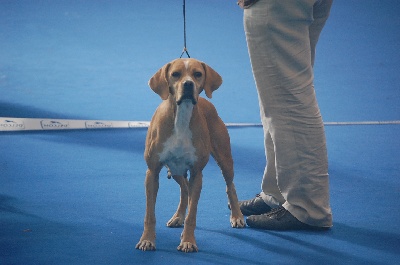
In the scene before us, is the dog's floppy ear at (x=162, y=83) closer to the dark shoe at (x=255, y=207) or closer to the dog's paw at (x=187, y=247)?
the dog's paw at (x=187, y=247)

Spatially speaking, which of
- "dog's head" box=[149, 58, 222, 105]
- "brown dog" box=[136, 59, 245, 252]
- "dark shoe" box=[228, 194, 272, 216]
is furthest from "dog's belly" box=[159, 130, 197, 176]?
"dark shoe" box=[228, 194, 272, 216]

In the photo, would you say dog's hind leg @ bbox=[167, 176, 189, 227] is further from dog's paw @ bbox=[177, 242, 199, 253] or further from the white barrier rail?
the white barrier rail

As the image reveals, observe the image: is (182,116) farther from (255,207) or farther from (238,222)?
(255,207)

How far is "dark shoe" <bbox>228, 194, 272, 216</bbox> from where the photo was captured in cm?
322

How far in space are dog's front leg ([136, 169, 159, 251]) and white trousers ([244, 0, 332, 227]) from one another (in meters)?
0.58

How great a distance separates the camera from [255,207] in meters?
3.22

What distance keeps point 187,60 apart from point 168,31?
600 centimetres

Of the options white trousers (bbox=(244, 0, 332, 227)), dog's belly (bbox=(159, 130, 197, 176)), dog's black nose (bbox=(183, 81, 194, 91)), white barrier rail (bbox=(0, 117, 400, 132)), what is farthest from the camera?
white barrier rail (bbox=(0, 117, 400, 132))

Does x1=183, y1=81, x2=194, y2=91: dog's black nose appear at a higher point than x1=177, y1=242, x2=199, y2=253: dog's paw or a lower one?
higher

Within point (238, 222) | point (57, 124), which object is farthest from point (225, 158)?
point (57, 124)

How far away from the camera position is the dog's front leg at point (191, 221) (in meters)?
2.62

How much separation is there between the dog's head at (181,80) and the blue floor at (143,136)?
23.4 inches

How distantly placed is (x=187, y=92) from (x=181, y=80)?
0.05 m

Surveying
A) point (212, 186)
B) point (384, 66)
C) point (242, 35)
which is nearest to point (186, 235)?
point (212, 186)
